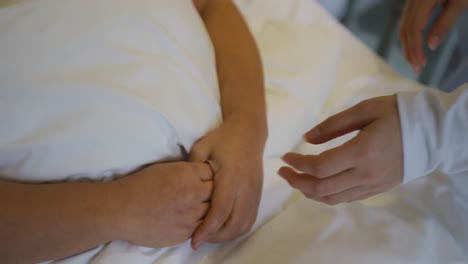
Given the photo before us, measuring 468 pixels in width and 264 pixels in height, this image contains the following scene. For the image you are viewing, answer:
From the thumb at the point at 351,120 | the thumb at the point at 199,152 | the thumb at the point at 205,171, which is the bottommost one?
the thumb at the point at 205,171

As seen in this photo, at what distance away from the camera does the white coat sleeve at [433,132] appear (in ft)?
1.72

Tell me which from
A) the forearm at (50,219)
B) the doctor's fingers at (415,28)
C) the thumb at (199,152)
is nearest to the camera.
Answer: the forearm at (50,219)

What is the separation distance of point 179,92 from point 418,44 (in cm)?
40

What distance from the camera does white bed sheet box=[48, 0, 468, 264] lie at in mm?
577

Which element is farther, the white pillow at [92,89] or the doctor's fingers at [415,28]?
the doctor's fingers at [415,28]

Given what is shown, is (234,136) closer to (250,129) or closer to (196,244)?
(250,129)

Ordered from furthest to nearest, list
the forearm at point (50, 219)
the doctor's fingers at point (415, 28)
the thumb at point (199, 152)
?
the doctor's fingers at point (415, 28) → the thumb at point (199, 152) → the forearm at point (50, 219)

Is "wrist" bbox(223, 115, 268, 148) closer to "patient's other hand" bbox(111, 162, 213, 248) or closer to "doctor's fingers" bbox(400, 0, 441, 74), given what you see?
"patient's other hand" bbox(111, 162, 213, 248)

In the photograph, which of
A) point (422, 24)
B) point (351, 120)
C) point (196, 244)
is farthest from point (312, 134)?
point (422, 24)

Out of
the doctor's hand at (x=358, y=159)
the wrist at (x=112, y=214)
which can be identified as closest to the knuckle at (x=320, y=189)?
the doctor's hand at (x=358, y=159)

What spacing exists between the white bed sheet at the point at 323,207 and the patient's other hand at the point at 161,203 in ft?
0.09

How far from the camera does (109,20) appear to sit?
59cm

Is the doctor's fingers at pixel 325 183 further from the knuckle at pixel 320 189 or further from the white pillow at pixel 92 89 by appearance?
the white pillow at pixel 92 89

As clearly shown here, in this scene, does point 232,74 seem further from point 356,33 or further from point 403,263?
point 356,33
